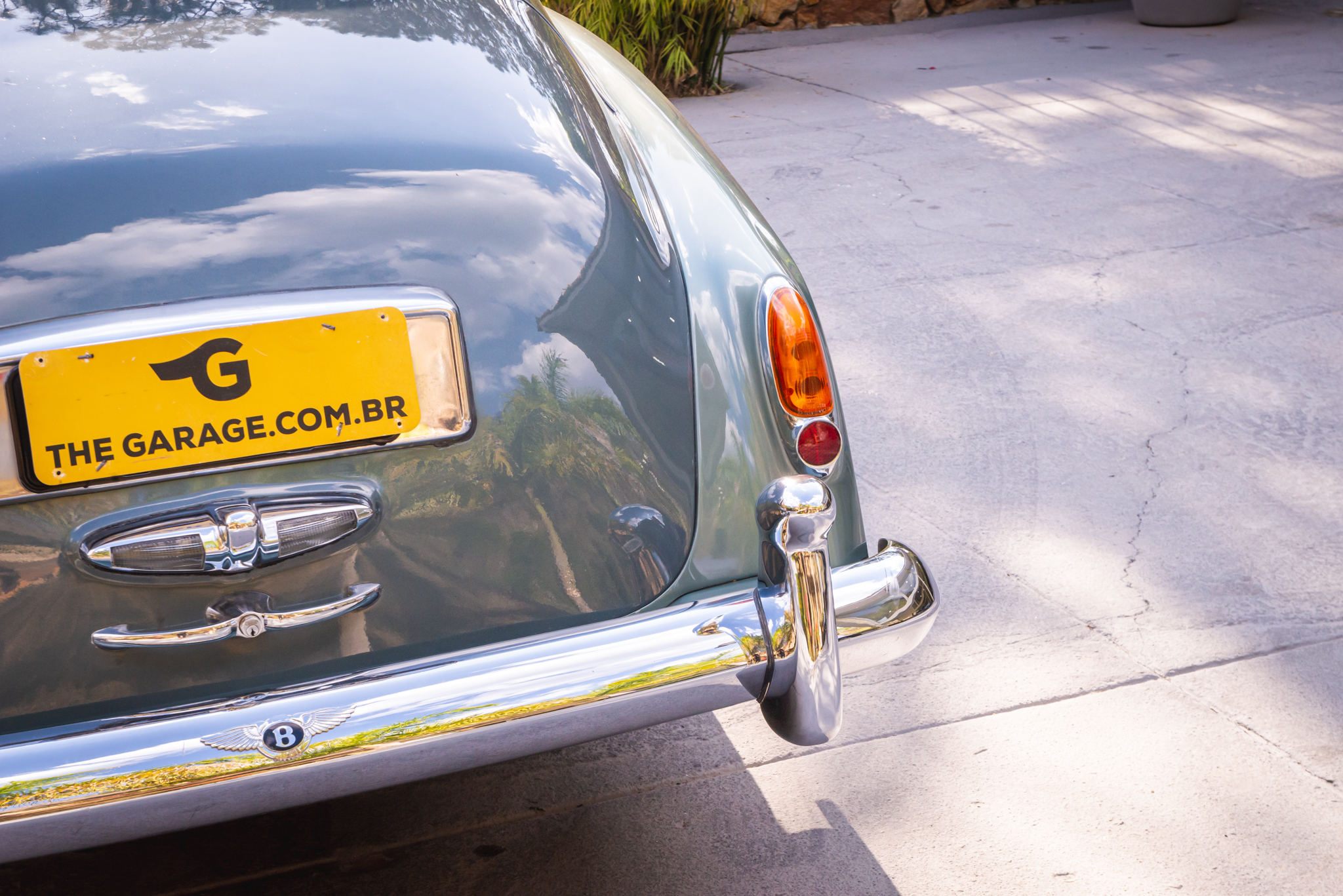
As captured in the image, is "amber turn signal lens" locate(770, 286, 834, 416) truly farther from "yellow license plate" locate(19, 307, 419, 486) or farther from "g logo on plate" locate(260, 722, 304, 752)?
"g logo on plate" locate(260, 722, 304, 752)

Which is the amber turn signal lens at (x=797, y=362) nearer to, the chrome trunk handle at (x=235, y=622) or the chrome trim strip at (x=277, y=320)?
the chrome trim strip at (x=277, y=320)

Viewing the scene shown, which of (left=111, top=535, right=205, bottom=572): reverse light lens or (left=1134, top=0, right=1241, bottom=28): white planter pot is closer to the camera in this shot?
(left=111, top=535, right=205, bottom=572): reverse light lens

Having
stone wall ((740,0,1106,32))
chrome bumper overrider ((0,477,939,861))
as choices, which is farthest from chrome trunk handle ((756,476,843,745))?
stone wall ((740,0,1106,32))

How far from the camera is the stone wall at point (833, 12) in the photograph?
1089 centimetres

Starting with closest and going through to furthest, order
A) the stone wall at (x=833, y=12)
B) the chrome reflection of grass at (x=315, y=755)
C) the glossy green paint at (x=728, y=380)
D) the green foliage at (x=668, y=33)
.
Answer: the chrome reflection of grass at (x=315, y=755) < the glossy green paint at (x=728, y=380) < the green foliage at (x=668, y=33) < the stone wall at (x=833, y=12)

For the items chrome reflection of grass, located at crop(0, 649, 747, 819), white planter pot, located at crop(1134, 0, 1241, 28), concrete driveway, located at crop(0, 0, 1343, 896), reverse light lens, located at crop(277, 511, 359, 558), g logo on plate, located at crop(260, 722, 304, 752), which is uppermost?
white planter pot, located at crop(1134, 0, 1241, 28)

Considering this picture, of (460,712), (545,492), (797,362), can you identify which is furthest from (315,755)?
(797,362)

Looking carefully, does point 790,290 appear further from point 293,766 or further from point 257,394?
point 293,766

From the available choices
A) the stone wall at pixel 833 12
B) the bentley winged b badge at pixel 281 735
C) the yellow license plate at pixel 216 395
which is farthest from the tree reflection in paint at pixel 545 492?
the stone wall at pixel 833 12

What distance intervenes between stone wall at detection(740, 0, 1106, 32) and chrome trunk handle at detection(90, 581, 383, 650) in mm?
10422

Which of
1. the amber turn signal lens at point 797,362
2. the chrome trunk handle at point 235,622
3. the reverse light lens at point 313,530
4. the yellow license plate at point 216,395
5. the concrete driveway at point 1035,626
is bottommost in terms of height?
the concrete driveway at point 1035,626

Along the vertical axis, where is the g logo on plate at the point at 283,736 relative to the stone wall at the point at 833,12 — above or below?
below

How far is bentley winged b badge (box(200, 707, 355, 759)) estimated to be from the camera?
52.2 inches

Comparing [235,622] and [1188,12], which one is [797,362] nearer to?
[235,622]
